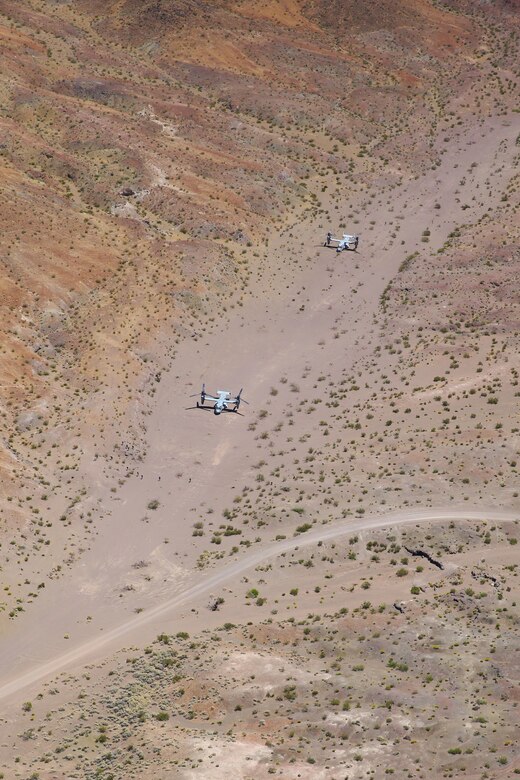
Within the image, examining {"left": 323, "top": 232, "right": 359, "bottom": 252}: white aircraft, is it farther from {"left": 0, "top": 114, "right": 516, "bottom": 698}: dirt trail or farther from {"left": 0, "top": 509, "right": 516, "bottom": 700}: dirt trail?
{"left": 0, "top": 509, "right": 516, "bottom": 700}: dirt trail

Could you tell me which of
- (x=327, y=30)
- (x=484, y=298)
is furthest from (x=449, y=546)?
(x=327, y=30)

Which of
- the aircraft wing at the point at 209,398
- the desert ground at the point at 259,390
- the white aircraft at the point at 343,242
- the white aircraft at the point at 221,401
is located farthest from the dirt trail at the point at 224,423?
the white aircraft at the point at 221,401

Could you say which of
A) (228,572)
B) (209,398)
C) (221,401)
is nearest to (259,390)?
(209,398)

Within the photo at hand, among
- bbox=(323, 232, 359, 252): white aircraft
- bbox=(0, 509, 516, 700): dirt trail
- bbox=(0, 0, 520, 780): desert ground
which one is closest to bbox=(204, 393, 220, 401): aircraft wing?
bbox=(0, 0, 520, 780): desert ground

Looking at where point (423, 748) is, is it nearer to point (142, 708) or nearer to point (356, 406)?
point (142, 708)

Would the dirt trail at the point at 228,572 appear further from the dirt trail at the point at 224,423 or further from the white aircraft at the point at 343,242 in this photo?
the white aircraft at the point at 343,242

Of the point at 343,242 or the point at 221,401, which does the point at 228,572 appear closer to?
the point at 221,401
